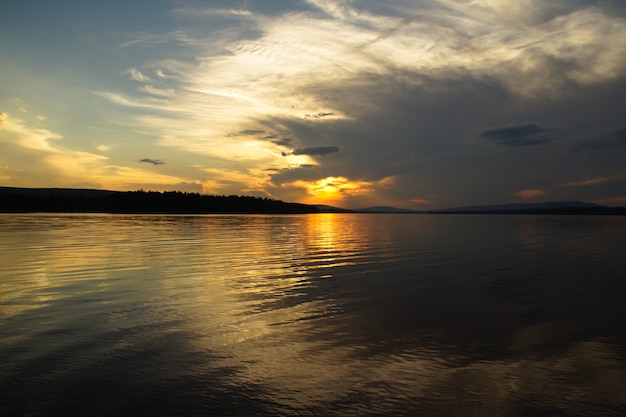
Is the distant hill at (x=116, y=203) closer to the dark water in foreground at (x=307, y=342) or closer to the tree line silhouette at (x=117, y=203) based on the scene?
the tree line silhouette at (x=117, y=203)

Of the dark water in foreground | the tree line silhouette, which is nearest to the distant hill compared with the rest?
the tree line silhouette

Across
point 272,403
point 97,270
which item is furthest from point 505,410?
point 97,270

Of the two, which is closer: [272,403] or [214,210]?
[272,403]

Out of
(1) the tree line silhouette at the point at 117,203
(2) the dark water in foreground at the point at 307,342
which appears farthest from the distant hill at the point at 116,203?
(2) the dark water in foreground at the point at 307,342

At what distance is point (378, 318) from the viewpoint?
42.2 feet

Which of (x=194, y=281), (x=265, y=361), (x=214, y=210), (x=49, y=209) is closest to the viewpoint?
(x=265, y=361)

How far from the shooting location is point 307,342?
408 inches

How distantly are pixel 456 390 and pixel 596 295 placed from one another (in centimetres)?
1302

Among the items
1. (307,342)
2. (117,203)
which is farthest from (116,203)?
(307,342)

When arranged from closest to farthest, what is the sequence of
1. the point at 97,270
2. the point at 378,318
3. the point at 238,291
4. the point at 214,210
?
1. the point at 378,318
2. the point at 238,291
3. the point at 97,270
4. the point at 214,210

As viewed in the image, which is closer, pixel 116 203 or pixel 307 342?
pixel 307 342

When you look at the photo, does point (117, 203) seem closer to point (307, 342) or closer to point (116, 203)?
point (116, 203)

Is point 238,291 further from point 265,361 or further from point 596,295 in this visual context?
point 596,295

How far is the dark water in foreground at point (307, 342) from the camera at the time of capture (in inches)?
283
